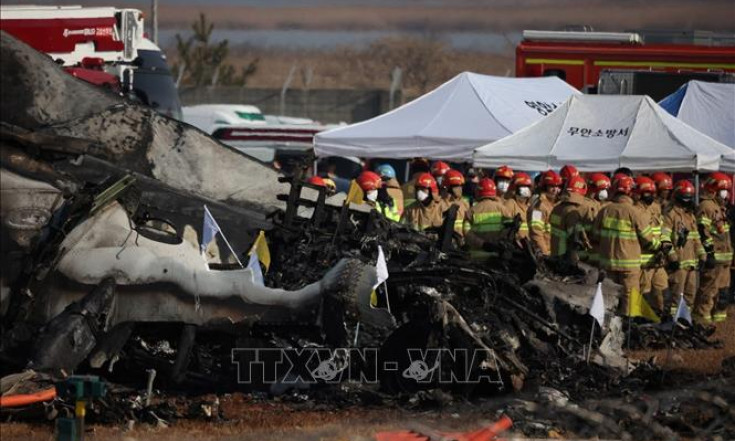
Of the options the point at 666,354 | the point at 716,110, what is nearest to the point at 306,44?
the point at 716,110

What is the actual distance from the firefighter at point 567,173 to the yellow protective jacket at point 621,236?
118 cm

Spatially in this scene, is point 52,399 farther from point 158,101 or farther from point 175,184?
point 158,101

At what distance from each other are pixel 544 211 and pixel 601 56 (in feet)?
27.0

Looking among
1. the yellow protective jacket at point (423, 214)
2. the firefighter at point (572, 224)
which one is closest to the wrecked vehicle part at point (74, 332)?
the firefighter at point (572, 224)

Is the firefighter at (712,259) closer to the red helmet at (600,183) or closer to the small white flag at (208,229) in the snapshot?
the red helmet at (600,183)

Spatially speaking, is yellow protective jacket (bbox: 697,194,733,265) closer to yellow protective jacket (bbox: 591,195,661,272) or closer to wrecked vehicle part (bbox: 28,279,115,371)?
yellow protective jacket (bbox: 591,195,661,272)

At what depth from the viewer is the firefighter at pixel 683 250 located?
15.7 metres

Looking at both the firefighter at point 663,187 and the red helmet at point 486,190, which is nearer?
the red helmet at point 486,190

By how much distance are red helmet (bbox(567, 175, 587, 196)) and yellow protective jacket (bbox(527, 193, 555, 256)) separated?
1.17 ft

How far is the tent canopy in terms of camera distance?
61.3 ft

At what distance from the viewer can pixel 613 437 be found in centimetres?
827

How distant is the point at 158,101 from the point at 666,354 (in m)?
10.3

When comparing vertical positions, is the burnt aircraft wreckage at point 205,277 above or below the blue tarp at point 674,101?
below

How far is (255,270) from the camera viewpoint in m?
9.07
